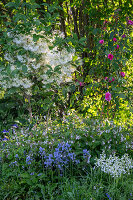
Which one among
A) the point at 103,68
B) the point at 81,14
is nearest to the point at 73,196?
the point at 103,68

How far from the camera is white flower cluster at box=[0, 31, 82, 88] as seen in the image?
321 cm

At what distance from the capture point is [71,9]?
5379mm

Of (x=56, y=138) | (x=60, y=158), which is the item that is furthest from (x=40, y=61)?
(x=60, y=158)

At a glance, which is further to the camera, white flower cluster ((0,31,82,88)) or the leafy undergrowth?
white flower cluster ((0,31,82,88))

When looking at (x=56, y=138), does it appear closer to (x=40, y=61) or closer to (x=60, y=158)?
(x=60, y=158)

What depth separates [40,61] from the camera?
11.1ft

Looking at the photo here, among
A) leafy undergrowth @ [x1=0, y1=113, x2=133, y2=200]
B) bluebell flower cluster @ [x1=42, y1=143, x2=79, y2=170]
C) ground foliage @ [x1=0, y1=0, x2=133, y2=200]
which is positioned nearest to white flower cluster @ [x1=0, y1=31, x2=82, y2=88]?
ground foliage @ [x1=0, y1=0, x2=133, y2=200]

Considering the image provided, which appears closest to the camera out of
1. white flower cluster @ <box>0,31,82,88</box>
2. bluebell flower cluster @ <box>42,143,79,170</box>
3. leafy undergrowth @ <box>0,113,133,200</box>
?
leafy undergrowth @ <box>0,113,133,200</box>

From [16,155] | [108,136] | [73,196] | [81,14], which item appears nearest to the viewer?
[73,196]

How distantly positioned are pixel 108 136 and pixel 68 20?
3.40 metres

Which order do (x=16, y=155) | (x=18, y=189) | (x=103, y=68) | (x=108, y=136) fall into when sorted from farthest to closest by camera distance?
(x=103, y=68), (x=108, y=136), (x=16, y=155), (x=18, y=189)

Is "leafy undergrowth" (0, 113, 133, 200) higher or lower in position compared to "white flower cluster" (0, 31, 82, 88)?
lower

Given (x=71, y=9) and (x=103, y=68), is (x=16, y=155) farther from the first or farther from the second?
(x=71, y=9)

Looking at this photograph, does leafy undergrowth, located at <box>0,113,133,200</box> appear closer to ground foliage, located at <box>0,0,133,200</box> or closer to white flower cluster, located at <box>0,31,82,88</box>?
ground foliage, located at <box>0,0,133,200</box>
